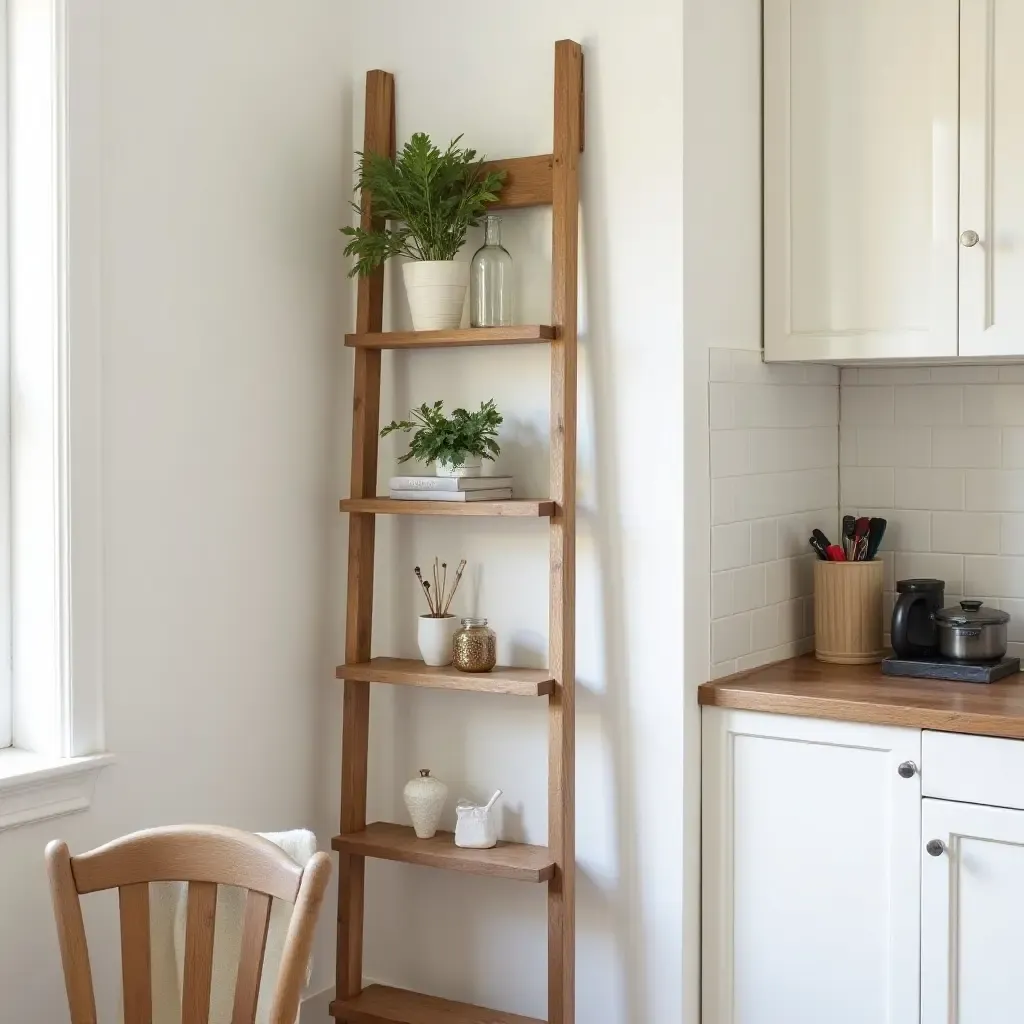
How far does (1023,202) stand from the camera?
2547 mm

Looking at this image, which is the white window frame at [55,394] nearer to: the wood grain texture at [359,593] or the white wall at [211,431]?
the white wall at [211,431]

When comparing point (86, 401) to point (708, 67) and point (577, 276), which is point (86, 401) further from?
point (708, 67)

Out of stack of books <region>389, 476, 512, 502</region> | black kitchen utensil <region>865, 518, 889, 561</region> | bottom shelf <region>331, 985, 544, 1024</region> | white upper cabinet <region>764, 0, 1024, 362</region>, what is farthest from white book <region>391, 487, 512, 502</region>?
bottom shelf <region>331, 985, 544, 1024</region>

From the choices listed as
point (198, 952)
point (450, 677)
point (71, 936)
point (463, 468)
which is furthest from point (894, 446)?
point (71, 936)

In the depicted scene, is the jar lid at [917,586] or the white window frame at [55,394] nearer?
the white window frame at [55,394]

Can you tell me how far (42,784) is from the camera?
2287 mm

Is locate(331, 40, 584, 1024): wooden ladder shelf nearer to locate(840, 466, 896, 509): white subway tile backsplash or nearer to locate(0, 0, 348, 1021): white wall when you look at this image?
locate(0, 0, 348, 1021): white wall

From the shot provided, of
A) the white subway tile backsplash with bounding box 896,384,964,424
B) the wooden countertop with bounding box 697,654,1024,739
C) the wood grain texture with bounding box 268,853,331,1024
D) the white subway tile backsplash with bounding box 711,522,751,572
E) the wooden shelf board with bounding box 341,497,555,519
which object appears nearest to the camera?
the wood grain texture with bounding box 268,853,331,1024

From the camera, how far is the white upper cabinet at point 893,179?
8.43 ft

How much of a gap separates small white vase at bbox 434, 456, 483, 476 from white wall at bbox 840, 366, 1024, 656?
3.15 feet

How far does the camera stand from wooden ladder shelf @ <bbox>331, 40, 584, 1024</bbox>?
2557 mm

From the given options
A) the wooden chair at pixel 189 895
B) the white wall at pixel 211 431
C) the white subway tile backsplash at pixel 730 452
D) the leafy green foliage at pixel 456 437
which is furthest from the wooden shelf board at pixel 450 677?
the wooden chair at pixel 189 895

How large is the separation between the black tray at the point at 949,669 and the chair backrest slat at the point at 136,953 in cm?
153

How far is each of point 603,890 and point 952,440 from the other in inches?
49.1
